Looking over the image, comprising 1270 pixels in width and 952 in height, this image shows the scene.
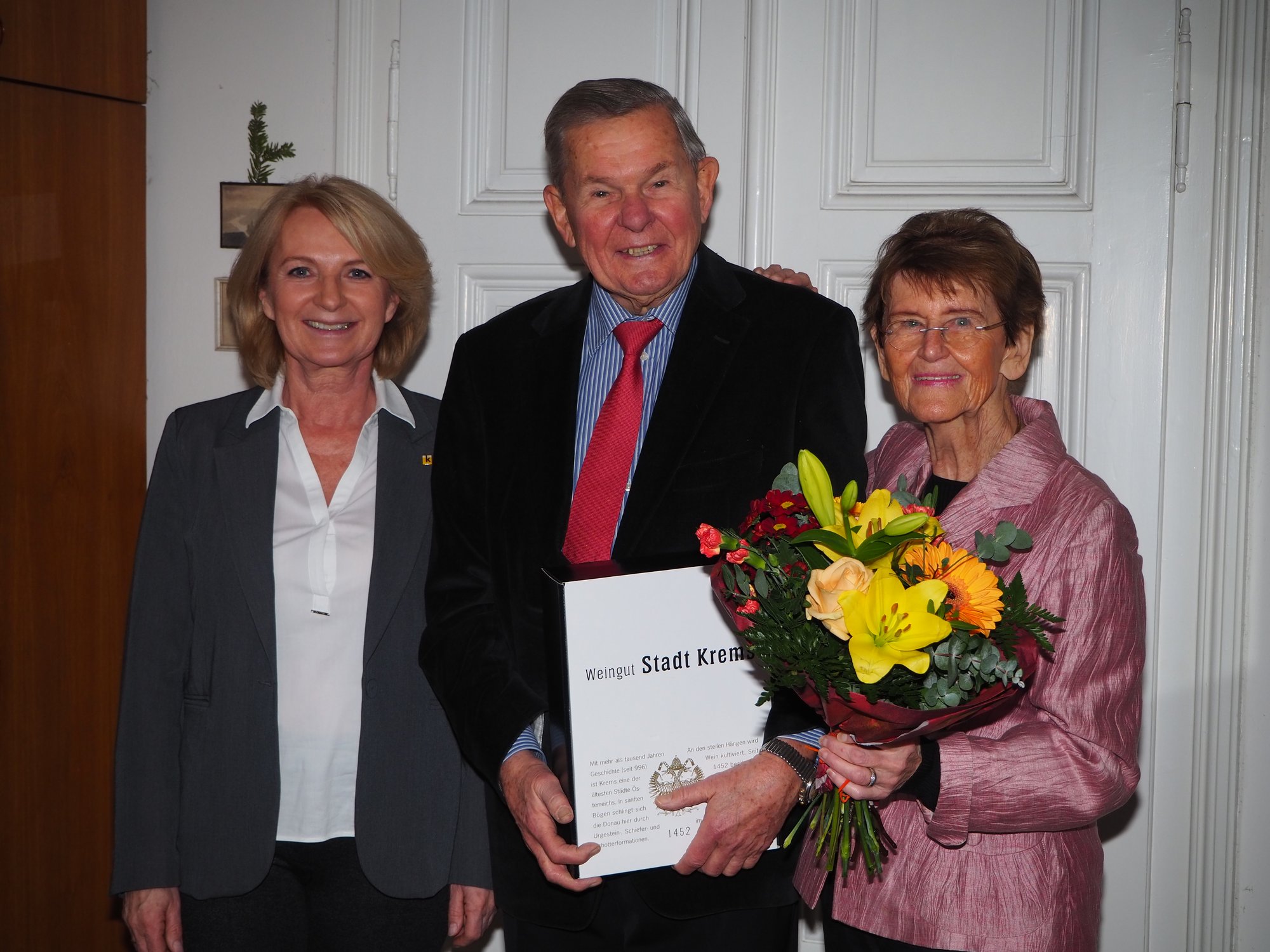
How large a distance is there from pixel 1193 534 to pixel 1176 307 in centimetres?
58

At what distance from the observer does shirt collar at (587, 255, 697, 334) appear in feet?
6.32

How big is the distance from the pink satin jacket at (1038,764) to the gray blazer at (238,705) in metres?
0.78

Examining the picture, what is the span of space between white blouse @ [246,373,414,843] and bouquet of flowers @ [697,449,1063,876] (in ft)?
2.94

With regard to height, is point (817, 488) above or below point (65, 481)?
above

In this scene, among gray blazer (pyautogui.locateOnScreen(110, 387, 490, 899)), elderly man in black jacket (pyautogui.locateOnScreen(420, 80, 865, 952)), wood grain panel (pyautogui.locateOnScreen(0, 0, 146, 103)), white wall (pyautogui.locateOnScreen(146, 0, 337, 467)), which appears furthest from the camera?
white wall (pyautogui.locateOnScreen(146, 0, 337, 467))

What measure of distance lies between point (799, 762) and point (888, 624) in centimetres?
48

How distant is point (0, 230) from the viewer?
2.56m

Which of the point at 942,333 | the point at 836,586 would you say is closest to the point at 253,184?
the point at 942,333

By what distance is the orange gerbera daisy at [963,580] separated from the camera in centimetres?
130

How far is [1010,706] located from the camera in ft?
5.62

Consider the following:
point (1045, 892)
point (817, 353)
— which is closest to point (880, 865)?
point (1045, 892)

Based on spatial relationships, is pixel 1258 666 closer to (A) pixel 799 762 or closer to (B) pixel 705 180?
(A) pixel 799 762

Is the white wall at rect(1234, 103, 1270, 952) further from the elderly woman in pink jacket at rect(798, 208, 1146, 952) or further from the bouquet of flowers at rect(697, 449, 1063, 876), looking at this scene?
the bouquet of flowers at rect(697, 449, 1063, 876)

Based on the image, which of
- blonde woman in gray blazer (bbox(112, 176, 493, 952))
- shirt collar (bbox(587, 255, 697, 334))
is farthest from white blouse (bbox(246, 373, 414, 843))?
shirt collar (bbox(587, 255, 697, 334))
